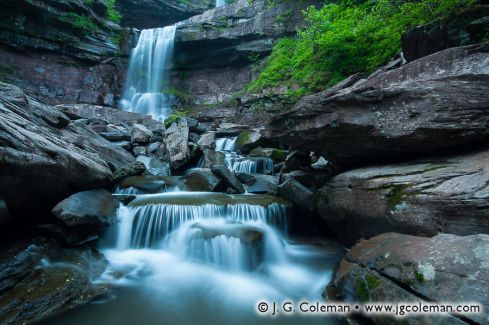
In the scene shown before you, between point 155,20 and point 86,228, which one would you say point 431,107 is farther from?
point 155,20

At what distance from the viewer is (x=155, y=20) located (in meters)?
27.0

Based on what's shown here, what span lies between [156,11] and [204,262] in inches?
1057

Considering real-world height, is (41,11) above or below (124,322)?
above

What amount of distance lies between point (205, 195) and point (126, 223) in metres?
2.26

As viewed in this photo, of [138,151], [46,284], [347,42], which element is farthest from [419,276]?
[347,42]

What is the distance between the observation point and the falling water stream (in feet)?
13.3

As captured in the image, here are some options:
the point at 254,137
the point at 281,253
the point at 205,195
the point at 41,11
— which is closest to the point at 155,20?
the point at 41,11

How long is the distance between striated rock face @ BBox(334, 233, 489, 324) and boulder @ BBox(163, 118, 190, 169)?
8.42 meters

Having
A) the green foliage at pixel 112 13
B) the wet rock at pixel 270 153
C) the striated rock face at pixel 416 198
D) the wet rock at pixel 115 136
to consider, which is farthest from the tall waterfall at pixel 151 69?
the striated rock face at pixel 416 198

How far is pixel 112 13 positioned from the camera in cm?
2362

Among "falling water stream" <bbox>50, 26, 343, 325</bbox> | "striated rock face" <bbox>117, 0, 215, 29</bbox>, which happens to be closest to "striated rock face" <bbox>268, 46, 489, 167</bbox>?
"falling water stream" <bbox>50, 26, 343, 325</bbox>

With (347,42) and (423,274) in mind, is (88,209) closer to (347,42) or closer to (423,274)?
(423,274)

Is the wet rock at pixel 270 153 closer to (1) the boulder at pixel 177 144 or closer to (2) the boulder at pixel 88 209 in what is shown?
(1) the boulder at pixel 177 144

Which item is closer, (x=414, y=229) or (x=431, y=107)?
(x=414, y=229)
